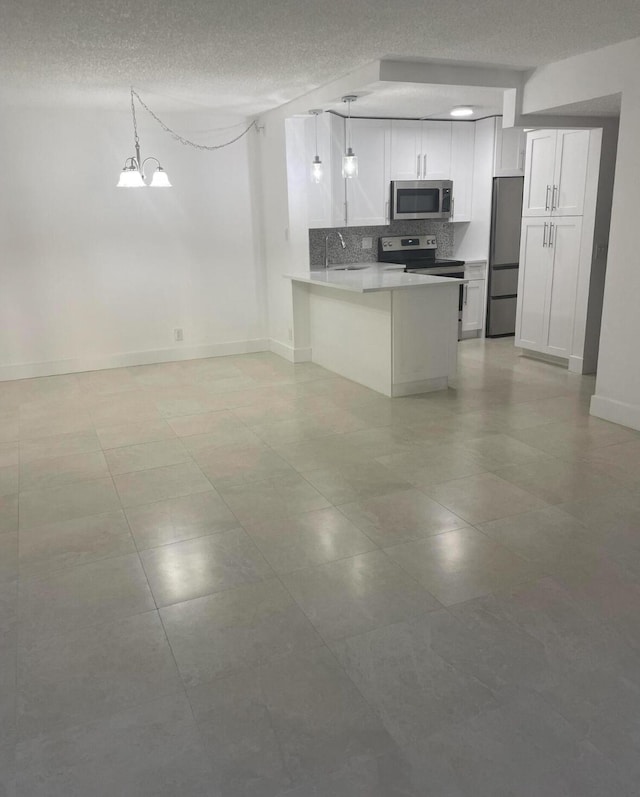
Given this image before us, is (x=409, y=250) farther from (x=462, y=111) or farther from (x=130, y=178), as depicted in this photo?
(x=130, y=178)

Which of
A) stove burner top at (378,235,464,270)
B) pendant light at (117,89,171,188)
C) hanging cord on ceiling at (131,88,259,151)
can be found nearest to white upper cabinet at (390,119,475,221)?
stove burner top at (378,235,464,270)

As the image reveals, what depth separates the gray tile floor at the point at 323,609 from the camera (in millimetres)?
1732

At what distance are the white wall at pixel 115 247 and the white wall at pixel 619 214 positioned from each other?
10.7 ft

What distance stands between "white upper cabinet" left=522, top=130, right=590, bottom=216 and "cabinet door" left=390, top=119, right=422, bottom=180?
1.23m

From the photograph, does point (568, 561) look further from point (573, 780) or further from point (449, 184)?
point (449, 184)

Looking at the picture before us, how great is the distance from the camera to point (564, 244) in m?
5.68

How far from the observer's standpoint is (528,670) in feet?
6.70

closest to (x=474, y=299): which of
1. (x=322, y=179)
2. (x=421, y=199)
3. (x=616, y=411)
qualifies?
(x=421, y=199)

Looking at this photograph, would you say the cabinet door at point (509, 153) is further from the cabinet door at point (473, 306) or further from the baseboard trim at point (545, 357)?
the baseboard trim at point (545, 357)

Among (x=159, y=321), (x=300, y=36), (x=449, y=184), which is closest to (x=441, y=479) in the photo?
(x=300, y=36)

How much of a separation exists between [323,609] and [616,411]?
2.83m

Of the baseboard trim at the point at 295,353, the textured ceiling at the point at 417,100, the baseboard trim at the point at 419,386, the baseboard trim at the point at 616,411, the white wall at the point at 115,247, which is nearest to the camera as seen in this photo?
the baseboard trim at the point at 616,411

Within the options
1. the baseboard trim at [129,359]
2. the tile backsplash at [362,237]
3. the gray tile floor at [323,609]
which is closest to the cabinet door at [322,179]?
the tile backsplash at [362,237]

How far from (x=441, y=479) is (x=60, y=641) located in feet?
6.88
